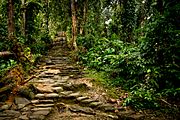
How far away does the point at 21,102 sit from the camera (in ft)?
19.6

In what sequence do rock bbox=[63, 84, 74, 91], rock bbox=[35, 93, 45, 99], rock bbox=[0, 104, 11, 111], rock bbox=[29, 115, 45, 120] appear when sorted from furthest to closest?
rock bbox=[63, 84, 74, 91] → rock bbox=[35, 93, 45, 99] → rock bbox=[0, 104, 11, 111] → rock bbox=[29, 115, 45, 120]

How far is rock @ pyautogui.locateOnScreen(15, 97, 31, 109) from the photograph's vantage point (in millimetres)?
5796

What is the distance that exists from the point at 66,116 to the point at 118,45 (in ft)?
17.6

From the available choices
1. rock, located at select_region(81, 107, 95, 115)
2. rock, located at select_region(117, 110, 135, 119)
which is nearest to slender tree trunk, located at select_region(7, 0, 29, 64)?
rock, located at select_region(81, 107, 95, 115)

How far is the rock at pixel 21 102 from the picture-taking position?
580cm

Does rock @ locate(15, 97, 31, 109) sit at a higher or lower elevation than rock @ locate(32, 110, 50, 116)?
higher

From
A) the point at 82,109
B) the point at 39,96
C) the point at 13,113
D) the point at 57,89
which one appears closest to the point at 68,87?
the point at 57,89

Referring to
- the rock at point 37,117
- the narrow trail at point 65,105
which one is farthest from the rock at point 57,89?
the rock at point 37,117

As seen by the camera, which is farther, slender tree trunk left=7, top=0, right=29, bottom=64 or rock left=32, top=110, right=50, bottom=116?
slender tree trunk left=7, top=0, right=29, bottom=64

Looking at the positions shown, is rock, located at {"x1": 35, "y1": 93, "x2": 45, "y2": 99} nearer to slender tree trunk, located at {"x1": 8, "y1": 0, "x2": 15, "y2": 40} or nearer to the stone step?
the stone step

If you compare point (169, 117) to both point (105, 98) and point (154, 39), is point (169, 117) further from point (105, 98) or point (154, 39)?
point (154, 39)

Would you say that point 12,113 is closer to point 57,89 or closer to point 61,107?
point 61,107

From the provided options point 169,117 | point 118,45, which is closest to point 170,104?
point 169,117

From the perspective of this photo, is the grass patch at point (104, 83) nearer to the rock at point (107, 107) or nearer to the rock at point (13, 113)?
the rock at point (107, 107)
